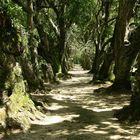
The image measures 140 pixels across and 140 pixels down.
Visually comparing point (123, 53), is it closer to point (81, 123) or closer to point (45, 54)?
point (81, 123)

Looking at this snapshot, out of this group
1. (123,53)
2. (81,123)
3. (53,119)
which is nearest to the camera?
(81,123)

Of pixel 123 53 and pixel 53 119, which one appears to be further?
pixel 123 53

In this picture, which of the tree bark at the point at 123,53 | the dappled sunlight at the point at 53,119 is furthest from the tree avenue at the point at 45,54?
the dappled sunlight at the point at 53,119

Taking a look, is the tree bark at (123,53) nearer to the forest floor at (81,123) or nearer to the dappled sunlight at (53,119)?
the forest floor at (81,123)

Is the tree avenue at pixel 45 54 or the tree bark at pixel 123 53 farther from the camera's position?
the tree bark at pixel 123 53

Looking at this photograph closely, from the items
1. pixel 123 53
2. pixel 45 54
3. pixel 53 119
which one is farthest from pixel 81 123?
pixel 45 54

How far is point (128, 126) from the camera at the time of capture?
1184 cm

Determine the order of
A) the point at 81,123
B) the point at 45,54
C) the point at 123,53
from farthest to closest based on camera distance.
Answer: the point at 45,54 < the point at 123,53 < the point at 81,123

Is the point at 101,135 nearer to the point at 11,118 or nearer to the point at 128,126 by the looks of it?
the point at 128,126

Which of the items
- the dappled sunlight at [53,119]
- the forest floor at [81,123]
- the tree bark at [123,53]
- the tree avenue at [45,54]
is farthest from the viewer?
the tree bark at [123,53]

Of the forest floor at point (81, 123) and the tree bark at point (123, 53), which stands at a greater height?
the tree bark at point (123, 53)

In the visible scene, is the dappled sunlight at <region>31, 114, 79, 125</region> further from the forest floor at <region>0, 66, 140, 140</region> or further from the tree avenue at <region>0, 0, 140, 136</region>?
the tree avenue at <region>0, 0, 140, 136</region>

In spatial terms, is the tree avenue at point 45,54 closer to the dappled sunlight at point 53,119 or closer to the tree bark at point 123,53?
the tree bark at point 123,53

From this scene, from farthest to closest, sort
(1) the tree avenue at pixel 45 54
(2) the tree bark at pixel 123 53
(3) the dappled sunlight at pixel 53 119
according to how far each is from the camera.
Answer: (2) the tree bark at pixel 123 53 < (3) the dappled sunlight at pixel 53 119 < (1) the tree avenue at pixel 45 54
